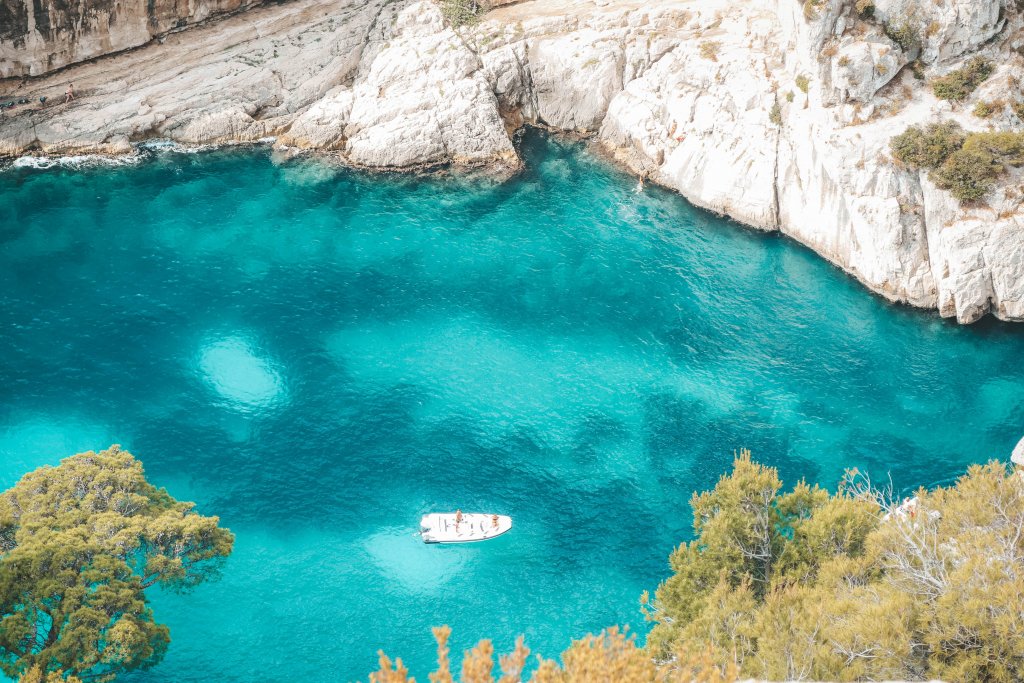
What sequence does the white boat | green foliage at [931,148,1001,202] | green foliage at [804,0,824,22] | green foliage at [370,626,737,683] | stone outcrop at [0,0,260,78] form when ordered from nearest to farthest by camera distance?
green foliage at [370,626,737,683] → the white boat → green foliage at [931,148,1001,202] → green foliage at [804,0,824,22] → stone outcrop at [0,0,260,78]

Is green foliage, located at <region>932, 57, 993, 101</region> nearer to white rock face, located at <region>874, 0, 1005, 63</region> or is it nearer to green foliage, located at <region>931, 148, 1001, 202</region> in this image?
white rock face, located at <region>874, 0, 1005, 63</region>

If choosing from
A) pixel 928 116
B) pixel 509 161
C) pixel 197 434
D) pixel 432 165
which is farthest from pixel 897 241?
pixel 197 434

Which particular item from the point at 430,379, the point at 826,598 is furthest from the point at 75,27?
the point at 826,598

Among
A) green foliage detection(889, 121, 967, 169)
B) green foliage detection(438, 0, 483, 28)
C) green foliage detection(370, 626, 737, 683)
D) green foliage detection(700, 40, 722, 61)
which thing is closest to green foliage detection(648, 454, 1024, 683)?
green foliage detection(370, 626, 737, 683)

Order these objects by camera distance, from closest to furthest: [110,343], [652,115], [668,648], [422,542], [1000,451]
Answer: [668,648] → [422,542] → [1000,451] → [110,343] → [652,115]

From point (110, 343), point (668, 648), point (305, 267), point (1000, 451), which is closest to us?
point (668, 648)

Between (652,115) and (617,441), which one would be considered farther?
(652,115)

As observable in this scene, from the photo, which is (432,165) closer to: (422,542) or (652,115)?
(652,115)

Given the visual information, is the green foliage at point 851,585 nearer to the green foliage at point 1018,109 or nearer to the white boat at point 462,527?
the white boat at point 462,527
